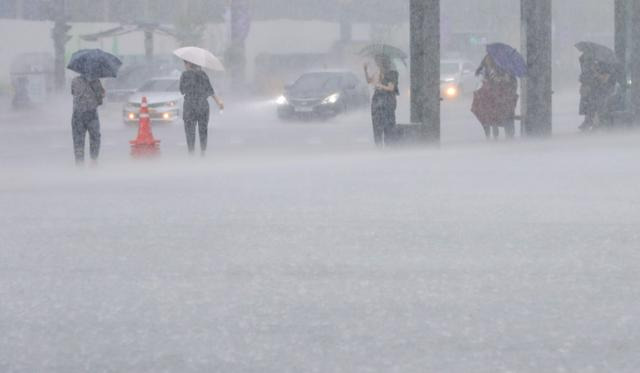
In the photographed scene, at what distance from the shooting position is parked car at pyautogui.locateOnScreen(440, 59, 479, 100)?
2073 inches

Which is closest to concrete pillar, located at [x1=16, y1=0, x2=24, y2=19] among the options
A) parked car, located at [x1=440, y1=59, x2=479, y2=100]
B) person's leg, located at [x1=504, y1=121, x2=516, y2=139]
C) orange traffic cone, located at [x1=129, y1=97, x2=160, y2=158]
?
parked car, located at [x1=440, y1=59, x2=479, y2=100]

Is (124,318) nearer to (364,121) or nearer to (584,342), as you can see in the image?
(584,342)

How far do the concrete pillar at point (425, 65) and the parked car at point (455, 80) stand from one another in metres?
28.4

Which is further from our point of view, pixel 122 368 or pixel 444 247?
pixel 444 247

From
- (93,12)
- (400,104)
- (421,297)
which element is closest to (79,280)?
(421,297)

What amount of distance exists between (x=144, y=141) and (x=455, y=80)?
31.3 m

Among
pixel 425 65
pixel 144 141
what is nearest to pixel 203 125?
pixel 144 141

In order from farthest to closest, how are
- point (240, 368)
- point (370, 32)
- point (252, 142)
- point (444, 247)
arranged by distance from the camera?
1. point (370, 32)
2. point (252, 142)
3. point (444, 247)
4. point (240, 368)

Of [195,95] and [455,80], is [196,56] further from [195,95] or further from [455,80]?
[455,80]

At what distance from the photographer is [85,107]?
789 inches

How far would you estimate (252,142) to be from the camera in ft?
93.1

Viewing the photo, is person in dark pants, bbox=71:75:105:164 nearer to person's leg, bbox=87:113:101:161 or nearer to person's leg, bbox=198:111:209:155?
person's leg, bbox=87:113:101:161

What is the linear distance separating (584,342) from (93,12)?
66.0 m

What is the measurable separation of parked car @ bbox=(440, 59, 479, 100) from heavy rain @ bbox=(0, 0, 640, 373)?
18.0 metres
